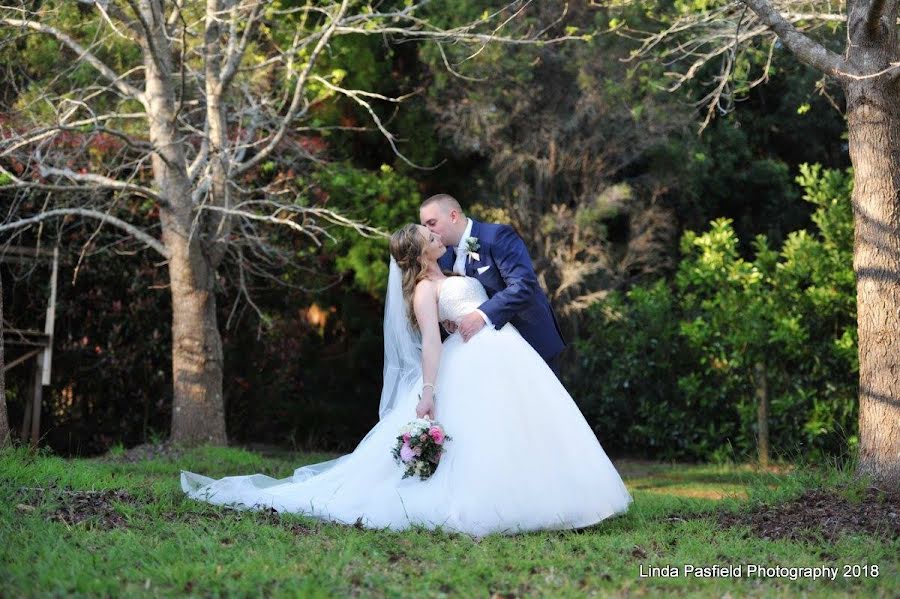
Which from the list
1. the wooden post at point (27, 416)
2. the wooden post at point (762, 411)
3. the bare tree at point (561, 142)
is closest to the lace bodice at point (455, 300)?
the wooden post at point (762, 411)

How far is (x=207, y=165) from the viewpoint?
9.55 metres

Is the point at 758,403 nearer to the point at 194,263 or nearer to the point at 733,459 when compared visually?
the point at 733,459

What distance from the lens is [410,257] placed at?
6172 mm

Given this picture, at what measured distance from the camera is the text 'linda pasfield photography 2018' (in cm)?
449

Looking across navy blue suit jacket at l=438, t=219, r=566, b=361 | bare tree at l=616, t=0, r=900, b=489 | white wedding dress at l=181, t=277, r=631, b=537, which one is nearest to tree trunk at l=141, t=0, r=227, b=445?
white wedding dress at l=181, t=277, r=631, b=537

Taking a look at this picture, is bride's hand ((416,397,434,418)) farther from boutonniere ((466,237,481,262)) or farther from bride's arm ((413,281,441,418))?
boutonniere ((466,237,481,262))

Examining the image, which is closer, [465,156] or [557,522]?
[557,522]

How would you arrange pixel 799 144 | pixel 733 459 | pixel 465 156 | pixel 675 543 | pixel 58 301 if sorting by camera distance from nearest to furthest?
1. pixel 675 543
2. pixel 58 301
3. pixel 733 459
4. pixel 465 156
5. pixel 799 144

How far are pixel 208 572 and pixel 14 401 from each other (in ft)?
25.9

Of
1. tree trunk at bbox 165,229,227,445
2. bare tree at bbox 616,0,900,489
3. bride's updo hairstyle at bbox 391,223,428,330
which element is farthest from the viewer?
tree trunk at bbox 165,229,227,445

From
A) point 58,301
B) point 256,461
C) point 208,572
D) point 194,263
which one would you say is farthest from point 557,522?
point 58,301

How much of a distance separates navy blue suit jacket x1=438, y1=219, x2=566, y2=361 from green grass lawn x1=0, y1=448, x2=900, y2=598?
1215 mm

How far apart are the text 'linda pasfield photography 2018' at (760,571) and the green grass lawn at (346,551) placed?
56 mm

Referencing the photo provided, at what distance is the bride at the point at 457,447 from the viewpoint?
5.55 m
